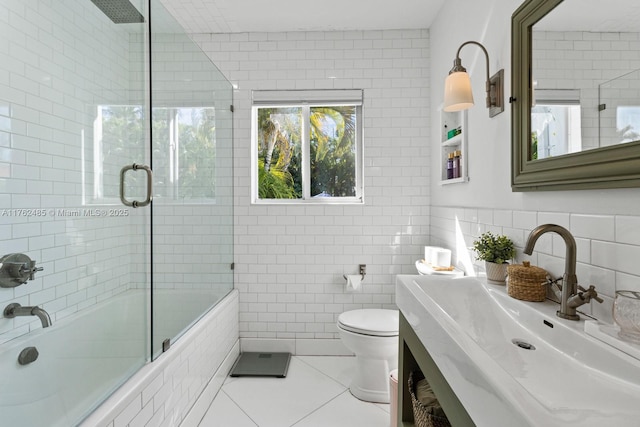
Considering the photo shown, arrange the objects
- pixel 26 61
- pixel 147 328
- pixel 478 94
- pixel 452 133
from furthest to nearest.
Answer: pixel 452 133
pixel 478 94
pixel 147 328
pixel 26 61

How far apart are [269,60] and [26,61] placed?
5.68 feet

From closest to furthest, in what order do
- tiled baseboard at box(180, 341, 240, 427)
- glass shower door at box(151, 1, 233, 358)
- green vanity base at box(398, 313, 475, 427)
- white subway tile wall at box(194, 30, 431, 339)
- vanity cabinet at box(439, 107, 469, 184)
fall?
green vanity base at box(398, 313, 475, 427) < glass shower door at box(151, 1, 233, 358) < tiled baseboard at box(180, 341, 240, 427) < vanity cabinet at box(439, 107, 469, 184) < white subway tile wall at box(194, 30, 431, 339)

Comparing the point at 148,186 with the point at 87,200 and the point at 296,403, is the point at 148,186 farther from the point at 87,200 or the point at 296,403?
the point at 296,403

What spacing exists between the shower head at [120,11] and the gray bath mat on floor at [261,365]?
7.35 feet

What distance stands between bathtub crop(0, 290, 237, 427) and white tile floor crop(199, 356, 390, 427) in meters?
0.45

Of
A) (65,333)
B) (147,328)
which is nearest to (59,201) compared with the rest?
(65,333)

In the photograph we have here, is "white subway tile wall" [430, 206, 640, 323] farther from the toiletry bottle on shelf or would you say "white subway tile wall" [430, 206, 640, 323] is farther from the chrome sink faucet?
the toiletry bottle on shelf

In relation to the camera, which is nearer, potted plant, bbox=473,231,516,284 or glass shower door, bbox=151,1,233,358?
potted plant, bbox=473,231,516,284

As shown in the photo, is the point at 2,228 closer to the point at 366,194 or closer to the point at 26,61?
the point at 26,61

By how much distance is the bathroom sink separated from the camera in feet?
1.95

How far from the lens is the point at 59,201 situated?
1281 millimetres

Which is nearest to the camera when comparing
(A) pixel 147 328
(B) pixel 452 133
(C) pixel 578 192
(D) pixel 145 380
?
(C) pixel 578 192

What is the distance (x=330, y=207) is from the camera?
8.80 feet

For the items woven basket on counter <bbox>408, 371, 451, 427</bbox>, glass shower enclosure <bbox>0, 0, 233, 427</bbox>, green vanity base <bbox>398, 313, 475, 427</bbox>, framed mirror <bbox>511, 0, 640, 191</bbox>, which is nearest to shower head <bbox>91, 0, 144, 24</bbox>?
glass shower enclosure <bbox>0, 0, 233, 427</bbox>
